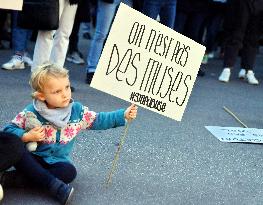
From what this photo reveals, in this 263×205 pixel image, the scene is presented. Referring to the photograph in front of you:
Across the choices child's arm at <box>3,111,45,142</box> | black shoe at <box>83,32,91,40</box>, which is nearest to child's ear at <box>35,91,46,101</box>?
child's arm at <box>3,111,45,142</box>

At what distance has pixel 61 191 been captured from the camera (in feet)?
9.27

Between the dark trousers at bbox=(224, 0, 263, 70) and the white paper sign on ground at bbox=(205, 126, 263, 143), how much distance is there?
197cm

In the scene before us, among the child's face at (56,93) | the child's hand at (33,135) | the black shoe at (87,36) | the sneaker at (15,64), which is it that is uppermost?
the child's face at (56,93)

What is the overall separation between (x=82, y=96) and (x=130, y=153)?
1.47 metres

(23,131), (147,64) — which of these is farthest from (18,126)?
(147,64)

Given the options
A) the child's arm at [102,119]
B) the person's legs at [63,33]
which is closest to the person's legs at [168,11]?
the person's legs at [63,33]

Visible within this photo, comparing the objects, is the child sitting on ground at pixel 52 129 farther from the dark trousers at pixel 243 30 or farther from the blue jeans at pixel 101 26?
the dark trousers at pixel 243 30

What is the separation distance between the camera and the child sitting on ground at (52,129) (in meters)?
2.86

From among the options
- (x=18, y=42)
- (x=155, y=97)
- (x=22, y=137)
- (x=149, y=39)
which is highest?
(x=149, y=39)

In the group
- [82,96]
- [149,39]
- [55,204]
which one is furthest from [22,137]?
[82,96]

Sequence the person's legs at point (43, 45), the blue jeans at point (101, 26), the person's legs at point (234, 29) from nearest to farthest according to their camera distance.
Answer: the person's legs at point (43, 45), the blue jeans at point (101, 26), the person's legs at point (234, 29)

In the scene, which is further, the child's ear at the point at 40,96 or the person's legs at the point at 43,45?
the person's legs at the point at 43,45

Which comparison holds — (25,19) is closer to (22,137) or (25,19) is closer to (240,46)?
(22,137)

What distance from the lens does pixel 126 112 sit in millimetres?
3027
